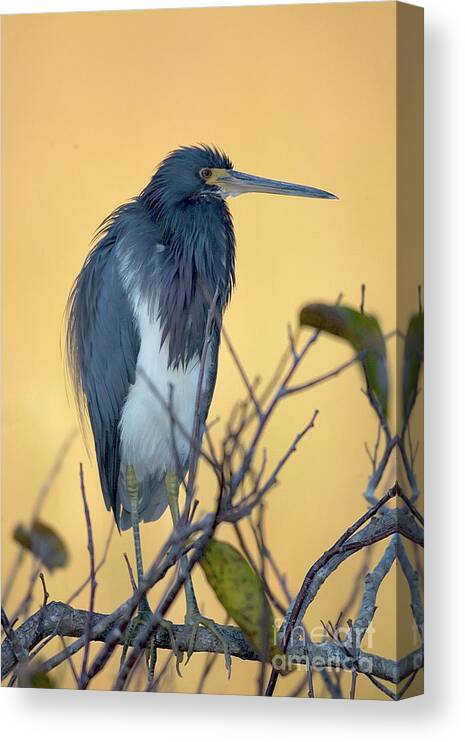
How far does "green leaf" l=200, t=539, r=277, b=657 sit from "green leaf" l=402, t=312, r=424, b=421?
0.41 metres

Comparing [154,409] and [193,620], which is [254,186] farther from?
[193,620]

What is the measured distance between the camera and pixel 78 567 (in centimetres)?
252

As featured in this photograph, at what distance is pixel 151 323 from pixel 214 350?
0.45ft

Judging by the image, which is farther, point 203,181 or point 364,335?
point 203,181

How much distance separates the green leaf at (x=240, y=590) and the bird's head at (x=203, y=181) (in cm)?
66

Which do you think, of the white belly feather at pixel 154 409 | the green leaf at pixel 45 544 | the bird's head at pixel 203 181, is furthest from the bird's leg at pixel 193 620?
the bird's head at pixel 203 181

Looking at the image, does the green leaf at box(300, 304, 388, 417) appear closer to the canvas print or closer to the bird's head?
the canvas print

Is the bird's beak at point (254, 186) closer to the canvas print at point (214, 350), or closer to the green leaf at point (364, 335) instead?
the canvas print at point (214, 350)

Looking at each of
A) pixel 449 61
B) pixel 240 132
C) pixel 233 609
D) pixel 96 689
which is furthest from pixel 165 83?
pixel 96 689

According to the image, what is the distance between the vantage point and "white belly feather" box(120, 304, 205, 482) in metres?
2.49

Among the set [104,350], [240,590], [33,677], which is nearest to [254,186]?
[104,350]

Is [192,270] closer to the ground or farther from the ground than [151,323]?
farther from the ground

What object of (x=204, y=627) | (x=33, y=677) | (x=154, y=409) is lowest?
(x=33, y=677)

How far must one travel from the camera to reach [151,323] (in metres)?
2.51
